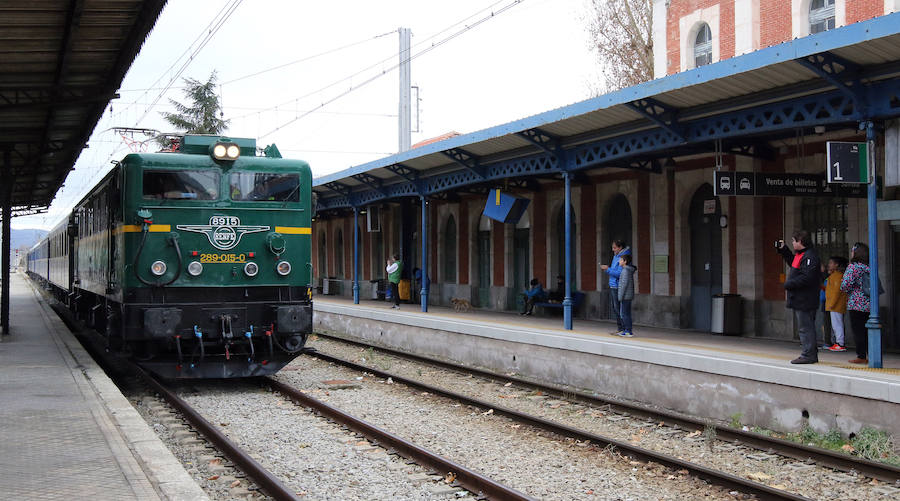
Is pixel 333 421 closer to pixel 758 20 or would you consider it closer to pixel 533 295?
pixel 533 295

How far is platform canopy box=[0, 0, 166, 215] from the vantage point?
30.9 ft

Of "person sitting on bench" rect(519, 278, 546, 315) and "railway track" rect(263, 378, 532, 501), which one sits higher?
"person sitting on bench" rect(519, 278, 546, 315)

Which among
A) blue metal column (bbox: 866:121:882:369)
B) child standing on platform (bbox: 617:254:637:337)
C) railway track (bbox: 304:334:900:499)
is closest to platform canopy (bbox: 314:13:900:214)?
blue metal column (bbox: 866:121:882:369)

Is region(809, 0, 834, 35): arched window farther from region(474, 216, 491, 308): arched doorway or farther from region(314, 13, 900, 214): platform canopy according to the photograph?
region(474, 216, 491, 308): arched doorway

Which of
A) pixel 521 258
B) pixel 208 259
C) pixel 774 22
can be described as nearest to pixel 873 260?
pixel 208 259

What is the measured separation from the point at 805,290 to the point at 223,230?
7326 millimetres

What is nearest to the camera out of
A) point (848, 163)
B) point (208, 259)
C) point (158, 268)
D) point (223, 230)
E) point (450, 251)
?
point (848, 163)

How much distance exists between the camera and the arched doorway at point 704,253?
14.5 meters

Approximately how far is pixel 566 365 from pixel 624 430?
3.37m

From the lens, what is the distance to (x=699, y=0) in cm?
2247

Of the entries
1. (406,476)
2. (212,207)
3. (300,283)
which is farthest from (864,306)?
(212,207)

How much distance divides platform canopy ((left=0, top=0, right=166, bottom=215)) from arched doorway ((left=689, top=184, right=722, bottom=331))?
984 centimetres

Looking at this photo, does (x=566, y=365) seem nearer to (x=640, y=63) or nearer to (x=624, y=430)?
(x=624, y=430)

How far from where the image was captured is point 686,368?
9859 millimetres
